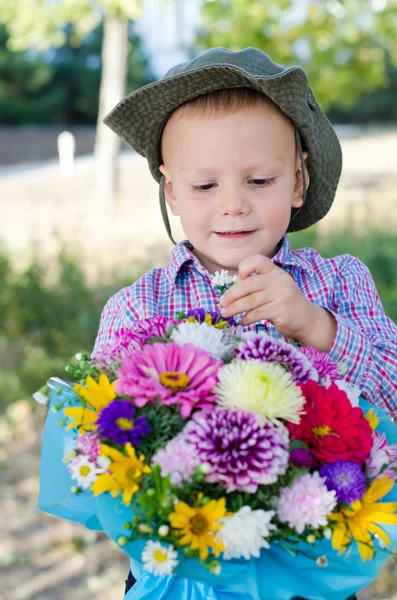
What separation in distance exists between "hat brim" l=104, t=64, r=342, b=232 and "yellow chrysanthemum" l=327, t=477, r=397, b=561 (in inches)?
39.5

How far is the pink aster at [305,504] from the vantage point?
1.21 m

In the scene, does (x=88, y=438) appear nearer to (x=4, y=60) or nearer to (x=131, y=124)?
(x=131, y=124)

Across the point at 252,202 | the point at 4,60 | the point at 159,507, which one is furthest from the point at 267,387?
the point at 4,60

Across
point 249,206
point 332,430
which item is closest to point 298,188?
point 249,206

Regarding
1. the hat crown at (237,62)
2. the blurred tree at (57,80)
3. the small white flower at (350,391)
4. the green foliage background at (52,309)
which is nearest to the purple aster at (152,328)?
the small white flower at (350,391)

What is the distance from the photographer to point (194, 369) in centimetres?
130

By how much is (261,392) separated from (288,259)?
842mm

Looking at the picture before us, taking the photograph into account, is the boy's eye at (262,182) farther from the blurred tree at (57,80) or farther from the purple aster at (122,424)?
the blurred tree at (57,80)

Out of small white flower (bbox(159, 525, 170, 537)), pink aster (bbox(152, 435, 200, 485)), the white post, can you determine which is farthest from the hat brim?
the white post

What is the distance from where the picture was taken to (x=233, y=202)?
1.81 meters

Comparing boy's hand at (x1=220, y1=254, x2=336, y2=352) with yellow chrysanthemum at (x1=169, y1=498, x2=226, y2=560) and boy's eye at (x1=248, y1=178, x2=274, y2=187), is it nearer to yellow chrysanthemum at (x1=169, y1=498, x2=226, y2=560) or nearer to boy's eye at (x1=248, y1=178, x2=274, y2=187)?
boy's eye at (x1=248, y1=178, x2=274, y2=187)

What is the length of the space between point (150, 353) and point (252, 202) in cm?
65

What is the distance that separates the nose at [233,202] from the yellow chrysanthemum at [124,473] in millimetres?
772

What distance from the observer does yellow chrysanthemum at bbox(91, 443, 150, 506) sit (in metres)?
1.22
